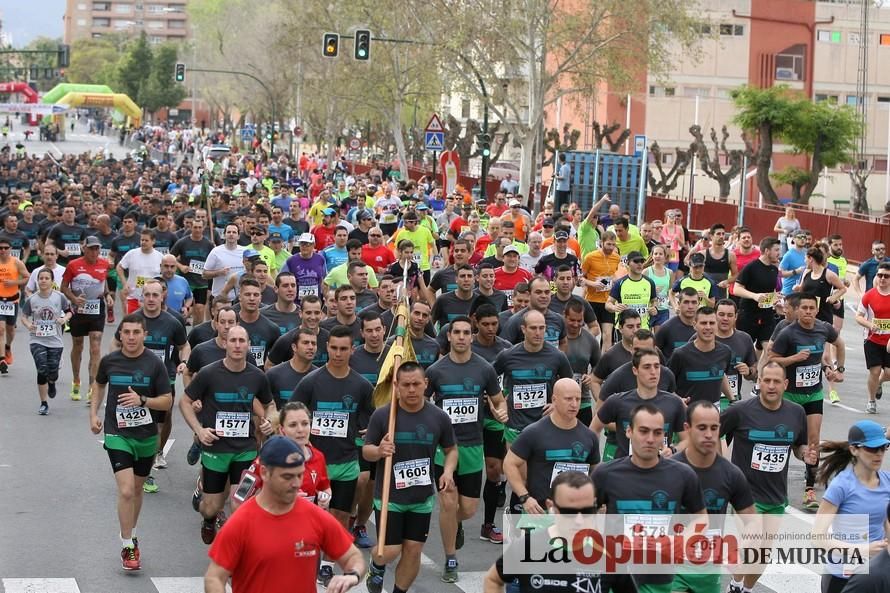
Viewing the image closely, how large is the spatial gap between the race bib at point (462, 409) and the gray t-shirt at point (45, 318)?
6.81m

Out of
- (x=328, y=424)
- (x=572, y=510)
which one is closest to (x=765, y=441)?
(x=328, y=424)

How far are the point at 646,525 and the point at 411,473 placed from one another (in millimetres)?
2041

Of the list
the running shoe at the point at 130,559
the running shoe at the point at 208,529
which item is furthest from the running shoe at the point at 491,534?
the running shoe at the point at 130,559

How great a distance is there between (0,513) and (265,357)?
7.99ft

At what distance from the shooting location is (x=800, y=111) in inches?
2151

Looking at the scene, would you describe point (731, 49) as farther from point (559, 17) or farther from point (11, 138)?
point (11, 138)

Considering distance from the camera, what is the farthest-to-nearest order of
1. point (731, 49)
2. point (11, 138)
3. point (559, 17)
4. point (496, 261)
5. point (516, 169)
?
1. point (11, 138)
2. point (516, 169)
3. point (731, 49)
4. point (559, 17)
5. point (496, 261)

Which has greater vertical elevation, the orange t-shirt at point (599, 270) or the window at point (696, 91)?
the window at point (696, 91)

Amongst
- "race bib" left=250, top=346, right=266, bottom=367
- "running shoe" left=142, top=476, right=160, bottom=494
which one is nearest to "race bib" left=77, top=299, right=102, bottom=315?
"running shoe" left=142, top=476, right=160, bottom=494

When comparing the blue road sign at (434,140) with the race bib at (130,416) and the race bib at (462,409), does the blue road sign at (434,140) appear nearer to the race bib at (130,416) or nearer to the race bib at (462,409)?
the race bib at (462,409)

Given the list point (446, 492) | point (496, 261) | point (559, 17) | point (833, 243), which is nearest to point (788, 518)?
point (446, 492)

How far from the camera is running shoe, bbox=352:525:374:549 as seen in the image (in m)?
11.1

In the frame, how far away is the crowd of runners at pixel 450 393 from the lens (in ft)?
25.6

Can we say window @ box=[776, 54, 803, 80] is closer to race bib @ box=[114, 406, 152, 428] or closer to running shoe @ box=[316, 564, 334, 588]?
race bib @ box=[114, 406, 152, 428]
